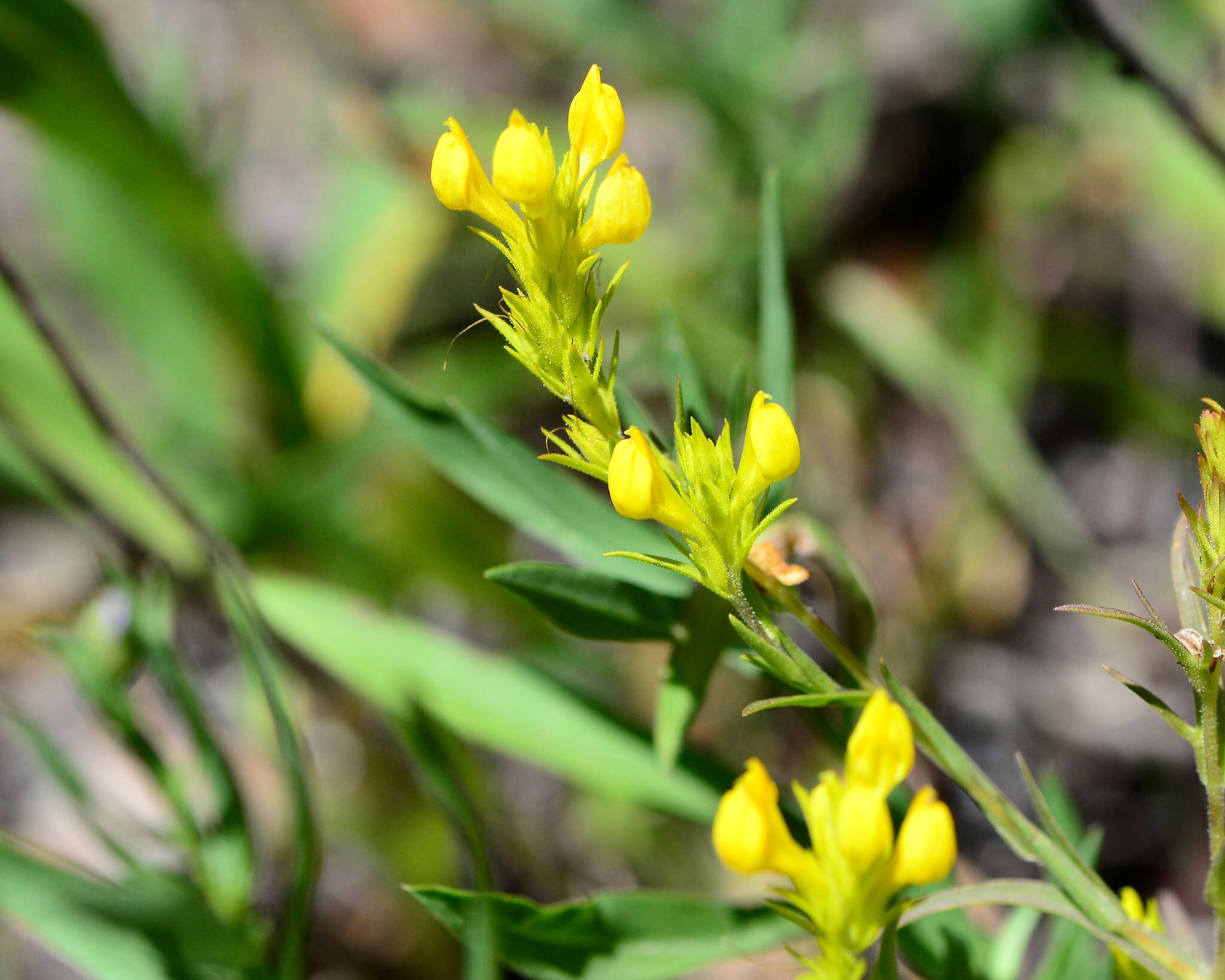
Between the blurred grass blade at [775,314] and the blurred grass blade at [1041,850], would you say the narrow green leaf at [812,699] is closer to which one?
the blurred grass blade at [1041,850]

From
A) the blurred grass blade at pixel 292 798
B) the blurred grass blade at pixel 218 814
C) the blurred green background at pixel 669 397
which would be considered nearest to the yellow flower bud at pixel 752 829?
the blurred grass blade at pixel 292 798

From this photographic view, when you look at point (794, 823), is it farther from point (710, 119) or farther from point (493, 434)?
point (710, 119)

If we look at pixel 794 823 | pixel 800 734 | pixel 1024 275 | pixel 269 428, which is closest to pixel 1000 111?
pixel 1024 275

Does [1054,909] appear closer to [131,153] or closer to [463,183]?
[463,183]

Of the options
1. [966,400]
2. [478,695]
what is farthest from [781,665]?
[966,400]

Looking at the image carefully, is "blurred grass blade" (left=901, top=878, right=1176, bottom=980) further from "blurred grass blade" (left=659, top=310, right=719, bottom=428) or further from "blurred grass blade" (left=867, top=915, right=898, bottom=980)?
"blurred grass blade" (left=659, top=310, right=719, bottom=428)

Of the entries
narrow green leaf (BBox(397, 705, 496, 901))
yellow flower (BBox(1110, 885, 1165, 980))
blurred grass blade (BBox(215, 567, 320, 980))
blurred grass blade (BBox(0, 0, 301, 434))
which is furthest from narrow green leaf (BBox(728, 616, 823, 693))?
blurred grass blade (BBox(0, 0, 301, 434))
